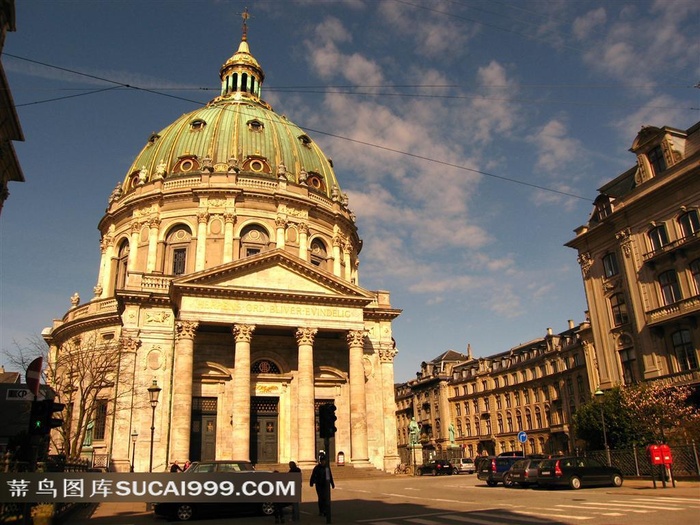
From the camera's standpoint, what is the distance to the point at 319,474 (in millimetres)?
16266

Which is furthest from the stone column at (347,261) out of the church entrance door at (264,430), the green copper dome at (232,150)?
the church entrance door at (264,430)

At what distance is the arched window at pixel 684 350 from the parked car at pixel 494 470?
37.4ft

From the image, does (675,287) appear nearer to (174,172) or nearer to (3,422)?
(3,422)

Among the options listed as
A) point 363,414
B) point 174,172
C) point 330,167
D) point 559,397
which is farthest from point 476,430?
point 174,172

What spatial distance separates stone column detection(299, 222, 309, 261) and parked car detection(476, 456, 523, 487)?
951 inches

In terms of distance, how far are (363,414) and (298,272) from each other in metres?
10.4

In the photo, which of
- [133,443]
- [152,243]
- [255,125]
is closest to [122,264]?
[152,243]

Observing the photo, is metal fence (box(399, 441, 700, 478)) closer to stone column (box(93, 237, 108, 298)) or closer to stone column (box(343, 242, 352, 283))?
stone column (box(343, 242, 352, 283))

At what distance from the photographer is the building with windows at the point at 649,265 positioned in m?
33.6

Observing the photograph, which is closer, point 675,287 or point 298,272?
point 675,287

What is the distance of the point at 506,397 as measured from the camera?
7956 centimetres

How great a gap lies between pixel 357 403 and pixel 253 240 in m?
18.6

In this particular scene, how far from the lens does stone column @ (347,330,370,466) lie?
124 ft

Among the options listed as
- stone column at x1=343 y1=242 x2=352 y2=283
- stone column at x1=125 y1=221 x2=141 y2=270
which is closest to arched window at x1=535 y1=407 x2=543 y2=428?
stone column at x1=343 y1=242 x2=352 y2=283
